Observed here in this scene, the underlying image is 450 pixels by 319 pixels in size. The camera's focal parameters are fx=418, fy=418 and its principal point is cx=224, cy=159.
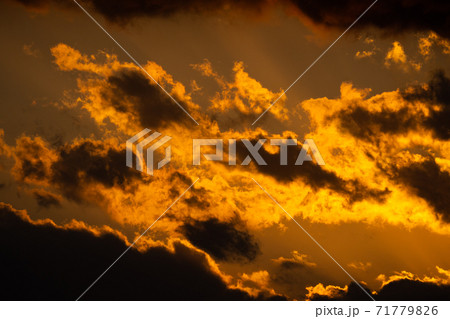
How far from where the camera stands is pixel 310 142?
27.0 metres

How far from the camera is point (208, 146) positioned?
3109 centimetres
